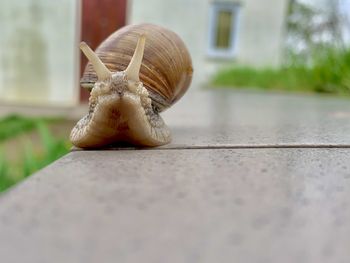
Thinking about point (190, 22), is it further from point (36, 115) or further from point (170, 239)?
point (170, 239)

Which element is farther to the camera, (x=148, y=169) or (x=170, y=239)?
(x=148, y=169)

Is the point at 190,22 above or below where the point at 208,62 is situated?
above

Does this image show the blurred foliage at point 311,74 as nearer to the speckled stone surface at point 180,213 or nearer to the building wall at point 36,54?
the building wall at point 36,54

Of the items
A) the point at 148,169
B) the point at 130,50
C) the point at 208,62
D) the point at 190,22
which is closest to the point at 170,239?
the point at 148,169

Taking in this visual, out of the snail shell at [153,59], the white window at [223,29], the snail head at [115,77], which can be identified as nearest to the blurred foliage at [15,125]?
the snail shell at [153,59]

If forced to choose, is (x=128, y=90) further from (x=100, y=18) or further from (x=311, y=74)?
(x=311, y=74)

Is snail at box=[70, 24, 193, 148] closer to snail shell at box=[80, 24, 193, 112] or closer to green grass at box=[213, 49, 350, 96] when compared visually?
snail shell at box=[80, 24, 193, 112]
